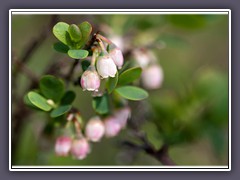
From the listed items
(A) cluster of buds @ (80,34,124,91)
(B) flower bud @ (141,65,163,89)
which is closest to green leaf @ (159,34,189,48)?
(B) flower bud @ (141,65,163,89)

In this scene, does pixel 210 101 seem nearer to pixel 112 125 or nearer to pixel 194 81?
pixel 194 81

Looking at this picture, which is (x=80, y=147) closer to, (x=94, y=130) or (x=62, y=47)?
(x=94, y=130)

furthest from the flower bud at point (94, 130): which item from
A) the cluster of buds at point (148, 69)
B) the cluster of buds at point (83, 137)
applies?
the cluster of buds at point (148, 69)

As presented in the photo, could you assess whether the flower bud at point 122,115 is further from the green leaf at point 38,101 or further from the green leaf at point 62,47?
the green leaf at point 62,47

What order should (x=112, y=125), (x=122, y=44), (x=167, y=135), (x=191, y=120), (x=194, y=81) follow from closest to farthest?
(x=112, y=125)
(x=167, y=135)
(x=122, y=44)
(x=191, y=120)
(x=194, y=81)

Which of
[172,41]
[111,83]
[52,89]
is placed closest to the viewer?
[111,83]

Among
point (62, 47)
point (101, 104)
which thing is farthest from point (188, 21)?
point (62, 47)

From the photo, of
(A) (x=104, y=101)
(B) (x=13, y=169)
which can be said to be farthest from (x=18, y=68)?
(A) (x=104, y=101)
